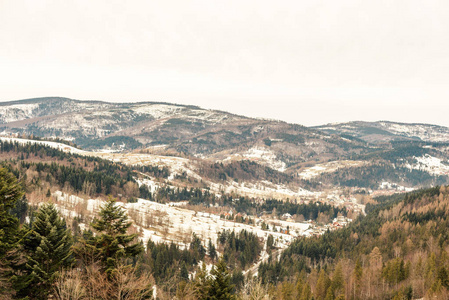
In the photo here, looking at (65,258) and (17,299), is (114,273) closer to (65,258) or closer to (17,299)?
(65,258)

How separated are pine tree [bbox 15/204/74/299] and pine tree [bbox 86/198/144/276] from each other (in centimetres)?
347

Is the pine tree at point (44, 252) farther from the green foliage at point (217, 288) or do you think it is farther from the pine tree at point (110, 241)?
the green foliage at point (217, 288)

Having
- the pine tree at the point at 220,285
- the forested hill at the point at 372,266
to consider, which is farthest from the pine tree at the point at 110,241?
the forested hill at the point at 372,266

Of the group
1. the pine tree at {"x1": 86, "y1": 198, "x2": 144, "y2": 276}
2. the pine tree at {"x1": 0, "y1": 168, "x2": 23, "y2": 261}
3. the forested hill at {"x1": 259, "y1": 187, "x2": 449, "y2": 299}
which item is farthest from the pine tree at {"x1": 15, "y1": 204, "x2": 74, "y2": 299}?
the forested hill at {"x1": 259, "y1": 187, "x2": 449, "y2": 299}

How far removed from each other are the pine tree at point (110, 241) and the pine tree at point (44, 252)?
347 centimetres

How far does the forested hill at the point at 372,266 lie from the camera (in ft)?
368

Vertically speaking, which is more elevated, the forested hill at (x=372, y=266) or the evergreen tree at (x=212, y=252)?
the forested hill at (x=372, y=266)

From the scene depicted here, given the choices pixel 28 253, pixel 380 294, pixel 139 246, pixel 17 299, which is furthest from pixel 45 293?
pixel 380 294

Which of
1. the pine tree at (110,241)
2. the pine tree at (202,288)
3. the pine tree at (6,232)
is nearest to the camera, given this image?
the pine tree at (6,232)

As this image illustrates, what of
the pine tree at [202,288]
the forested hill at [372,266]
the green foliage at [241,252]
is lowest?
the green foliage at [241,252]

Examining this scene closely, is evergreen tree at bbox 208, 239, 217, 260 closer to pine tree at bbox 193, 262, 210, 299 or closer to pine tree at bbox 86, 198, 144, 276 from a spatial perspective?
pine tree at bbox 193, 262, 210, 299

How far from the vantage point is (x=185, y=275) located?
142250 millimetres

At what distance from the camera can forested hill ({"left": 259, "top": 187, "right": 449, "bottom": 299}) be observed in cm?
11228

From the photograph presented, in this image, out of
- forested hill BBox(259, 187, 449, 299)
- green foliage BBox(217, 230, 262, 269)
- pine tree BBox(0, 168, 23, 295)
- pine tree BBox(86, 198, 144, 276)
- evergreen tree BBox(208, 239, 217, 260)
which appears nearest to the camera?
pine tree BBox(0, 168, 23, 295)
